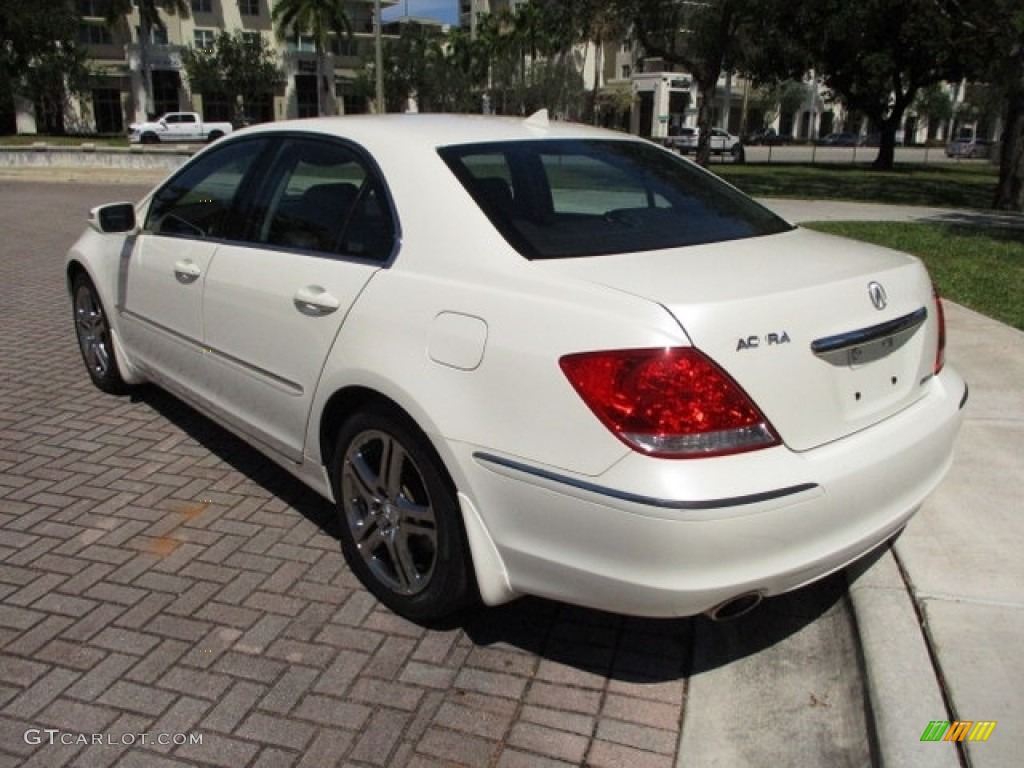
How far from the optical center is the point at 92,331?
557 cm

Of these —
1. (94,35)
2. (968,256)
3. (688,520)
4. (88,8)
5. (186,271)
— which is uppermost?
(88,8)

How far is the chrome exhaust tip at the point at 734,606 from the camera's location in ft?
8.16

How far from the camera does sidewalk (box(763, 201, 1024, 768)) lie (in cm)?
252

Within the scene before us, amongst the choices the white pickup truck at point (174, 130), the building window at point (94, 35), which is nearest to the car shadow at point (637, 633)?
the white pickup truck at point (174, 130)

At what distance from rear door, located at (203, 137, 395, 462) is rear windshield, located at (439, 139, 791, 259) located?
1.35ft

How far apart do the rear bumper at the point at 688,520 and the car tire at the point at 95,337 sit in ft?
11.8

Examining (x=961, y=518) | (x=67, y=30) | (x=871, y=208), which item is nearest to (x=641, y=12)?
(x=871, y=208)

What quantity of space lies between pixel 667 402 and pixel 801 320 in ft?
1.63

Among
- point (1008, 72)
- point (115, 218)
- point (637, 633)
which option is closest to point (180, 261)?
point (115, 218)

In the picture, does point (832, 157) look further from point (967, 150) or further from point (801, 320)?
point (801, 320)

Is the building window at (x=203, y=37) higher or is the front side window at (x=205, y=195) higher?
the building window at (x=203, y=37)

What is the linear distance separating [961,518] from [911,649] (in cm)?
111

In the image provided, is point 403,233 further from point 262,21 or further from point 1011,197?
point 262,21

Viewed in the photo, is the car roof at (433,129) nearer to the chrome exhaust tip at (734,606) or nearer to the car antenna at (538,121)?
the car antenna at (538,121)
